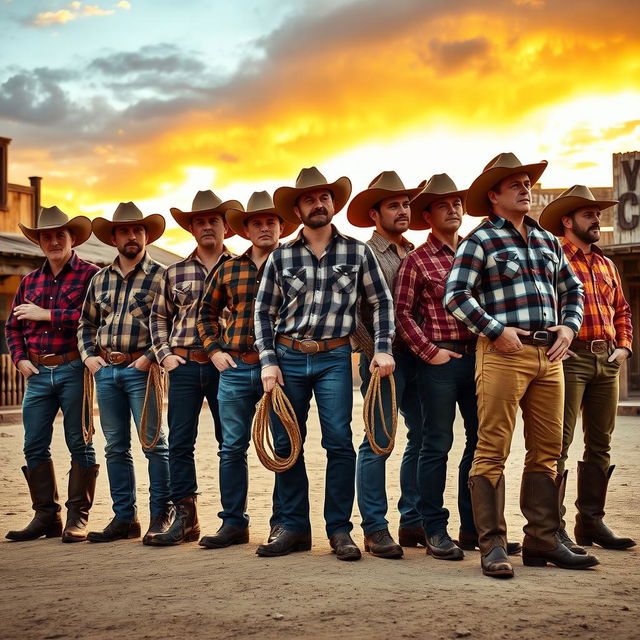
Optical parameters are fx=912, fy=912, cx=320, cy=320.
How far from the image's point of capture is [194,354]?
528cm

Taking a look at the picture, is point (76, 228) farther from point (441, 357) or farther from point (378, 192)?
point (441, 357)

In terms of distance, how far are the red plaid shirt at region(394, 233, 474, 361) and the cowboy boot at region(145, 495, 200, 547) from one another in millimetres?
1634

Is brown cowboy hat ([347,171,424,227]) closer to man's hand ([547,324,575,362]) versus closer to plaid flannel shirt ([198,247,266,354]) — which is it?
plaid flannel shirt ([198,247,266,354])

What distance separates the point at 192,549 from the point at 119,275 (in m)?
1.74

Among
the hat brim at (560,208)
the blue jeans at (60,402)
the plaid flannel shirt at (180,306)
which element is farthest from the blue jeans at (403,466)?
the blue jeans at (60,402)

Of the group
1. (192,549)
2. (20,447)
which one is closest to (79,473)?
(192,549)

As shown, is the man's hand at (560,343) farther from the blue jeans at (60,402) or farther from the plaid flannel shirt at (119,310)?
the blue jeans at (60,402)

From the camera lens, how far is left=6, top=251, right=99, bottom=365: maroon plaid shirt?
5.72 meters

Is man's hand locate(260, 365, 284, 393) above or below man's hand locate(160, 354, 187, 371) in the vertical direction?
below

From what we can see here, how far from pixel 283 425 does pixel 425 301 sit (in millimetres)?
1012

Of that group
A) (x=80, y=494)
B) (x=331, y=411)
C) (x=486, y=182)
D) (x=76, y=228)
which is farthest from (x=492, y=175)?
(x=80, y=494)

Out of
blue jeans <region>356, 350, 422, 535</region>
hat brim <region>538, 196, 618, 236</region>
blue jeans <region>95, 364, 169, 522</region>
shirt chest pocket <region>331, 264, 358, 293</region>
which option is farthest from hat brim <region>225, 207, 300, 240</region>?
hat brim <region>538, 196, 618, 236</region>

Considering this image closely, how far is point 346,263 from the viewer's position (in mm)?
4867

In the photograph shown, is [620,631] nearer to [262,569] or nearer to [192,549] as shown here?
[262,569]
